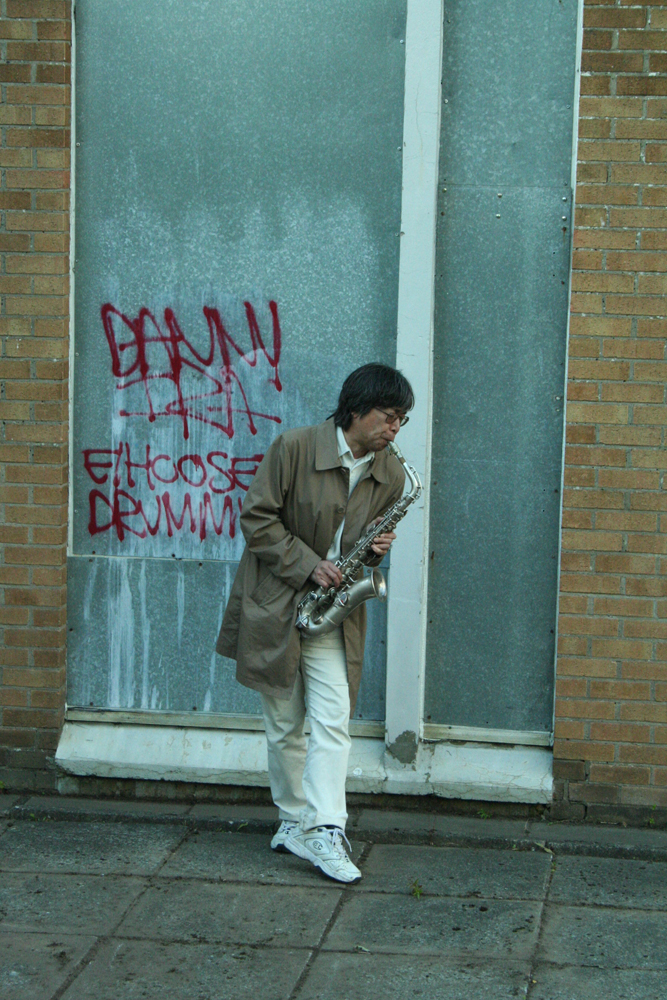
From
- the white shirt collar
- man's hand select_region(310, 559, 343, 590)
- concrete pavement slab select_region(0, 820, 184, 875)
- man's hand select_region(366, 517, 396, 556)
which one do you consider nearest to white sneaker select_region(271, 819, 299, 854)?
concrete pavement slab select_region(0, 820, 184, 875)

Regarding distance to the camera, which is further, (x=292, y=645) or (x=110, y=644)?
(x=110, y=644)

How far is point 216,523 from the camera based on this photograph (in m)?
5.52

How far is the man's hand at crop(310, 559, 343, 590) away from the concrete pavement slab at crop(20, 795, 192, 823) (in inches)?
55.8

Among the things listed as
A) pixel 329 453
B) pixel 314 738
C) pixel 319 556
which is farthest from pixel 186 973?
pixel 329 453

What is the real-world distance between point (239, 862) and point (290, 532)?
4.26ft

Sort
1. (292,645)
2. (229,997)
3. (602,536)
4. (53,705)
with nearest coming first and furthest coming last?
(229,997) < (292,645) < (602,536) < (53,705)

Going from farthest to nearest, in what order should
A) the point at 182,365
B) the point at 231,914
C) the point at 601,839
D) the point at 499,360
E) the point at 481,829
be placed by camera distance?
1. the point at 182,365
2. the point at 499,360
3. the point at 481,829
4. the point at 601,839
5. the point at 231,914

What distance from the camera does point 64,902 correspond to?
4.35 metres

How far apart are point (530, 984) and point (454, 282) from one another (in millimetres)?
2857

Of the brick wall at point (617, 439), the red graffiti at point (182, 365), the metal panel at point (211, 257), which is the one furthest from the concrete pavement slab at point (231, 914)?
the red graffiti at point (182, 365)

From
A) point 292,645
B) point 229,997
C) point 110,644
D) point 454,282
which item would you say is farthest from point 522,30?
point 229,997

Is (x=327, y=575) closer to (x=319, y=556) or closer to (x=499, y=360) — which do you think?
(x=319, y=556)

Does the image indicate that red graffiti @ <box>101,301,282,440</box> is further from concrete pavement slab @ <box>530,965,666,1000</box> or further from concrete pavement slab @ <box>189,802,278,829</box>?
concrete pavement slab @ <box>530,965,666,1000</box>

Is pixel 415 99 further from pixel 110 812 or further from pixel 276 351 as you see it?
pixel 110 812
